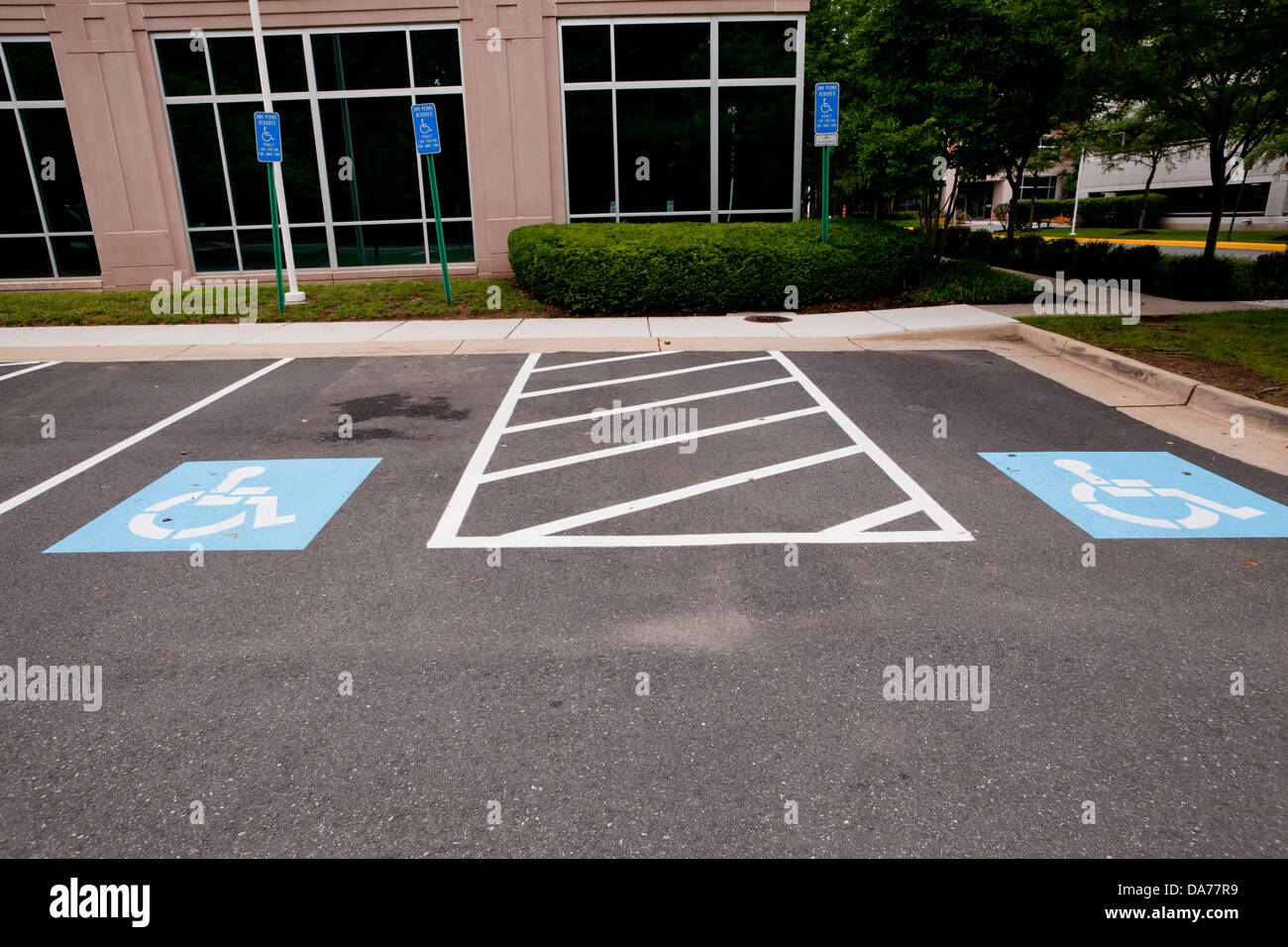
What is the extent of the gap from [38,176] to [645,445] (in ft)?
55.9

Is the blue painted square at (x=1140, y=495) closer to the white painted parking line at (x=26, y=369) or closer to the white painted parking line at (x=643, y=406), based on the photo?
the white painted parking line at (x=643, y=406)

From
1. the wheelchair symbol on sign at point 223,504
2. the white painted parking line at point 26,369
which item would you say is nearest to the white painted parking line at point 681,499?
the wheelchair symbol on sign at point 223,504

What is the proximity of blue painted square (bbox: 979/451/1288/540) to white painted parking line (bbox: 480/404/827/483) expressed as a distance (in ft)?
6.09

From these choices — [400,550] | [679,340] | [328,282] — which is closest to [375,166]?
[328,282]

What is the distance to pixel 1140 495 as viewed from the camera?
5375 mm

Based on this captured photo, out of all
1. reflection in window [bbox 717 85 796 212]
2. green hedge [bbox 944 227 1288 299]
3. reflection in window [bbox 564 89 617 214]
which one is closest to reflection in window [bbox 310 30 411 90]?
reflection in window [bbox 564 89 617 214]

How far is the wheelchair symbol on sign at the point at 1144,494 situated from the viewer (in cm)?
494

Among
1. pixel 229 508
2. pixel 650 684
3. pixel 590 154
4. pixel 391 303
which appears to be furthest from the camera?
pixel 590 154

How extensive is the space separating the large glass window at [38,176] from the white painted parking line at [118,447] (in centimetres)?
1091

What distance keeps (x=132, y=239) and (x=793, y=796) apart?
18.5m

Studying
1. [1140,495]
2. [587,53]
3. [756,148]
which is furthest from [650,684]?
[587,53]

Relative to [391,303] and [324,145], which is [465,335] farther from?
[324,145]

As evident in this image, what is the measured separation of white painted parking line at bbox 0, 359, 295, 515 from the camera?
5.56 metres
